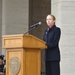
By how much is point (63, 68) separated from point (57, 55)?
262 cm

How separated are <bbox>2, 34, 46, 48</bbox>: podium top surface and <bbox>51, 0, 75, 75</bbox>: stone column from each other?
305cm

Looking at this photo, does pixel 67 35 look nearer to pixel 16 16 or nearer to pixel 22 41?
pixel 22 41

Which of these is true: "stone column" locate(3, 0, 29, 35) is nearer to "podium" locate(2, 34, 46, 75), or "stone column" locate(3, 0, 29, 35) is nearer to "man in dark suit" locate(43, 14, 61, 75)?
"man in dark suit" locate(43, 14, 61, 75)

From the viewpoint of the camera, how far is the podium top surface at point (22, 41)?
701 cm

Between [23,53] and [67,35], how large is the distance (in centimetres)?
338

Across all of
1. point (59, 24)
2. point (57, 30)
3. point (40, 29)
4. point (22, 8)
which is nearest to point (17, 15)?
point (22, 8)

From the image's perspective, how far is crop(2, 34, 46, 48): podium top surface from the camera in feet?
23.0

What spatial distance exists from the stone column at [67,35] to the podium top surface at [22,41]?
3.05m

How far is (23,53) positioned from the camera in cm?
702

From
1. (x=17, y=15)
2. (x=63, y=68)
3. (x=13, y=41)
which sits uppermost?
(x=17, y=15)

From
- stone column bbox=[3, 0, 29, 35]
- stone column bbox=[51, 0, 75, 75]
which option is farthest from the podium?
stone column bbox=[3, 0, 29, 35]

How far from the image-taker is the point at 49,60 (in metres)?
7.58

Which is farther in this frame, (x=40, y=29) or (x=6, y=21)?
(x=40, y=29)

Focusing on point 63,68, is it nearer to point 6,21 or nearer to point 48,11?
point 6,21
